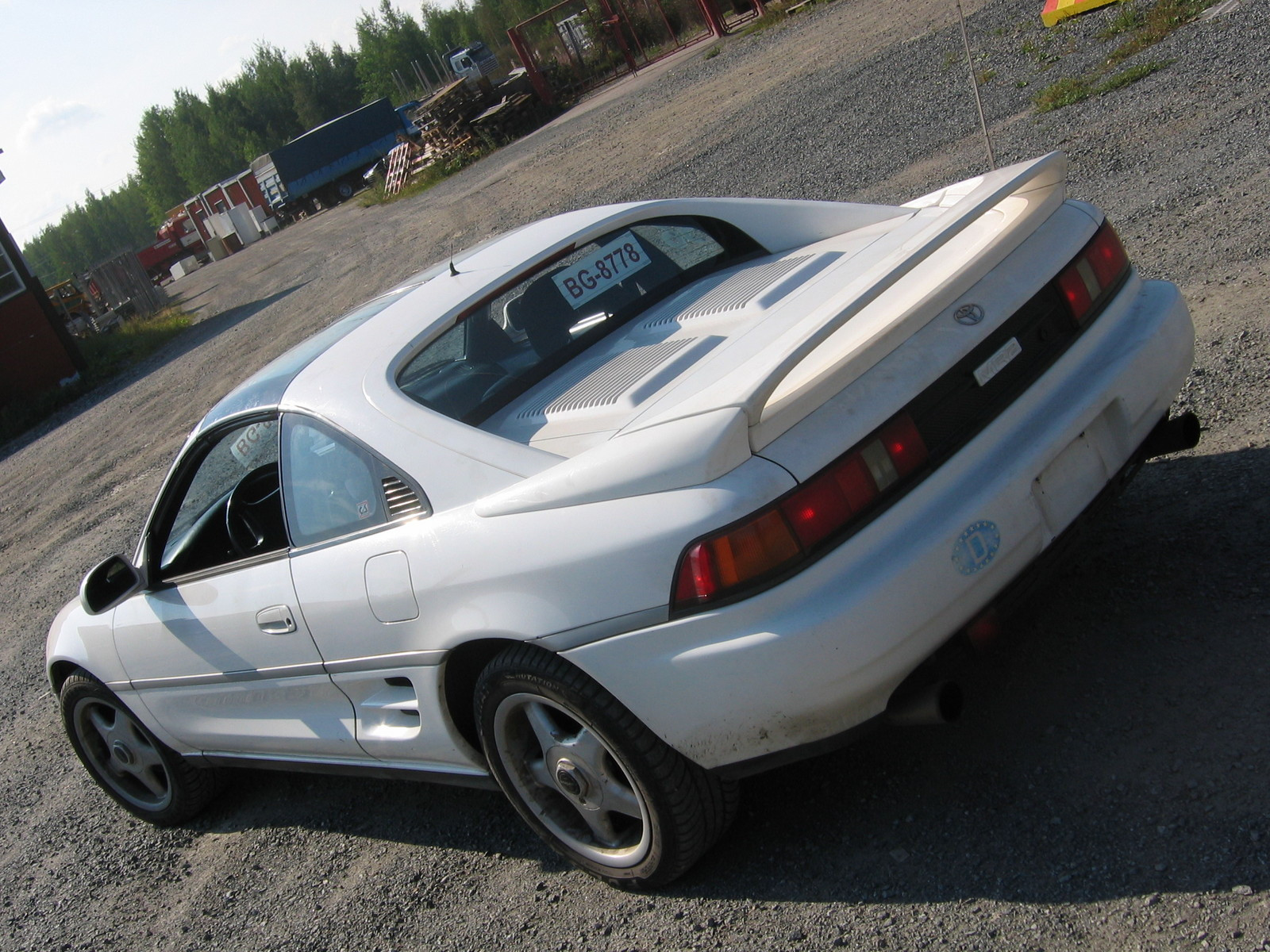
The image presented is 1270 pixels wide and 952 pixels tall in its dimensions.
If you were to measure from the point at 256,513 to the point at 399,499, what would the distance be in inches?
37.7

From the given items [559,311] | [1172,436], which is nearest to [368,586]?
[559,311]

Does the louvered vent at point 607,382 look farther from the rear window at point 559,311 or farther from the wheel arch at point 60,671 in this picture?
the wheel arch at point 60,671

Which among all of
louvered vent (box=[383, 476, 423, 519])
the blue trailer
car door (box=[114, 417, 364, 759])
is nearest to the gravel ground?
car door (box=[114, 417, 364, 759])

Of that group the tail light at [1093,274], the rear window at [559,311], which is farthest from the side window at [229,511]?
the tail light at [1093,274]

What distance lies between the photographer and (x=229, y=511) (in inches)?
143

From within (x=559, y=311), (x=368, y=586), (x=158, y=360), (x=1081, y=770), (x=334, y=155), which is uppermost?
(x=334, y=155)

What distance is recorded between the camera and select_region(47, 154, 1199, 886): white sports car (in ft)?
7.60

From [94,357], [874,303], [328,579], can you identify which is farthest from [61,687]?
[94,357]

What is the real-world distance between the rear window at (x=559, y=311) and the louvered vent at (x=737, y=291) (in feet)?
0.68

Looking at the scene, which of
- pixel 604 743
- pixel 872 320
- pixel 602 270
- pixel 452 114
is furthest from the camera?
pixel 452 114

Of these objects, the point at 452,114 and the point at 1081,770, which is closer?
the point at 1081,770

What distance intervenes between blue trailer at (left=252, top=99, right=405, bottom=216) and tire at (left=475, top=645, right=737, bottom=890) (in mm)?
46154

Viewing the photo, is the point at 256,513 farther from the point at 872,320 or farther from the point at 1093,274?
the point at 1093,274

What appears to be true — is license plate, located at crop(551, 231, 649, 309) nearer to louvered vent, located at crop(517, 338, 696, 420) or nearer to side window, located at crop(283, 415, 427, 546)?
louvered vent, located at crop(517, 338, 696, 420)
